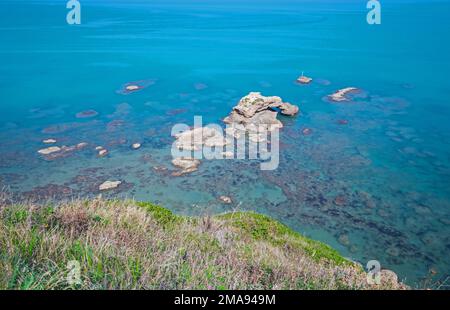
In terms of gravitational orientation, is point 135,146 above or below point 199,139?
below

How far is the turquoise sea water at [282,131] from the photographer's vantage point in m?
25.8

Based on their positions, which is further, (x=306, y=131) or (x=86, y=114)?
(x=86, y=114)

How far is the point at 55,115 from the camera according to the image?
47750 millimetres

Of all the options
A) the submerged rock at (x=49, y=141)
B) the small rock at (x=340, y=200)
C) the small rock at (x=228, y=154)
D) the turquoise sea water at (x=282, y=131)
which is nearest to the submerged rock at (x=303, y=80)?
the turquoise sea water at (x=282, y=131)

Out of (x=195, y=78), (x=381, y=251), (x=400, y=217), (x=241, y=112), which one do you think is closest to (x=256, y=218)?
(x=381, y=251)

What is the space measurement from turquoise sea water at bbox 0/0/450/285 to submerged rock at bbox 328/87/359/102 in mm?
2058

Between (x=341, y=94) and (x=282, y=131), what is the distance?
63.8 ft

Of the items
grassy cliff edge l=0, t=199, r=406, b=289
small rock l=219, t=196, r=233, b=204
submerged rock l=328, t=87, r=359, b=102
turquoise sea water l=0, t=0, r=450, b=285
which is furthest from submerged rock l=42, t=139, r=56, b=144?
submerged rock l=328, t=87, r=359, b=102

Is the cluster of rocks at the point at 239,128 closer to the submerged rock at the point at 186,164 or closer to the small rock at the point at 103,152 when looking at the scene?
the submerged rock at the point at 186,164

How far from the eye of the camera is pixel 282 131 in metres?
42.6

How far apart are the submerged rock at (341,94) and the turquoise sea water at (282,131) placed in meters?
2.06

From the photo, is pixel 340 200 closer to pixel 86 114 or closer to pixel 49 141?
pixel 49 141

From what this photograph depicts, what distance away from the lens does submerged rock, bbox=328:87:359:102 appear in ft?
179

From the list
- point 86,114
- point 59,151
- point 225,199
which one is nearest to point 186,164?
point 225,199
